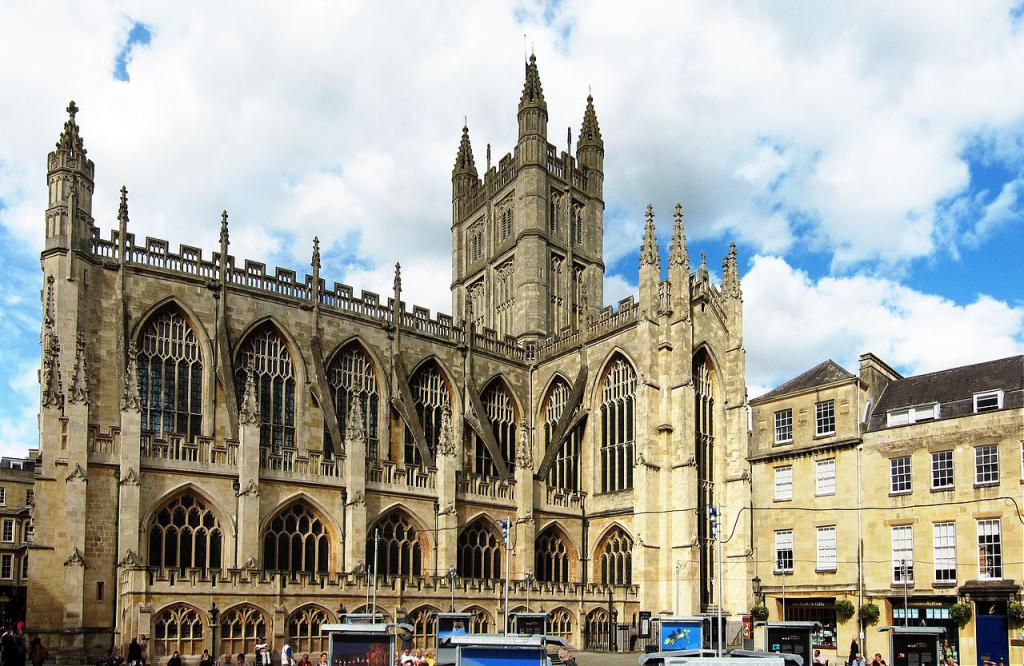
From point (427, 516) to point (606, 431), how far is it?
1156 cm

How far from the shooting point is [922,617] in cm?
3881

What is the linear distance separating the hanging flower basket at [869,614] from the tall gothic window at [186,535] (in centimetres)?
2463

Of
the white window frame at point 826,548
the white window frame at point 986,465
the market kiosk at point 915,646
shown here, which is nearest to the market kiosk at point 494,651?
the market kiosk at point 915,646

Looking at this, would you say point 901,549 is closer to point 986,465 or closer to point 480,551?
point 986,465

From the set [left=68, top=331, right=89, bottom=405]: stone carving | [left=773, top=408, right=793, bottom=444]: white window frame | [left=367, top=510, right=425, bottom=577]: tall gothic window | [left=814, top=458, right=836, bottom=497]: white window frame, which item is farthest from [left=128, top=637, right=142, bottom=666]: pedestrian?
[left=773, top=408, right=793, bottom=444]: white window frame

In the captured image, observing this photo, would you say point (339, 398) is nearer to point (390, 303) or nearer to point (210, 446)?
point (390, 303)

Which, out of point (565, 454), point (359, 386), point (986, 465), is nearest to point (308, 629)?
point (359, 386)

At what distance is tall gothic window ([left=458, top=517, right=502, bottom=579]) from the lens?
4250 centimetres

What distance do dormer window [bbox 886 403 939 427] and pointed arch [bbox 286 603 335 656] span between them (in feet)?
78.1

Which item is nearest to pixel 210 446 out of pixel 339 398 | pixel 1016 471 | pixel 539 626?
pixel 339 398

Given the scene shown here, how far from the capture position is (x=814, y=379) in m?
45.0

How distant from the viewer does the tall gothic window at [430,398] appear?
Answer: 47.9m

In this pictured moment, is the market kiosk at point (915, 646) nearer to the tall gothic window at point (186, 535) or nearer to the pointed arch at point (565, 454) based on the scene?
the pointed arch at point (565, 454)

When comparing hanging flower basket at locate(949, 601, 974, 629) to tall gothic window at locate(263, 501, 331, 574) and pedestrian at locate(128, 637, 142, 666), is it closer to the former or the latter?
tall gothic window at locate(263, 501, 331, 574)
